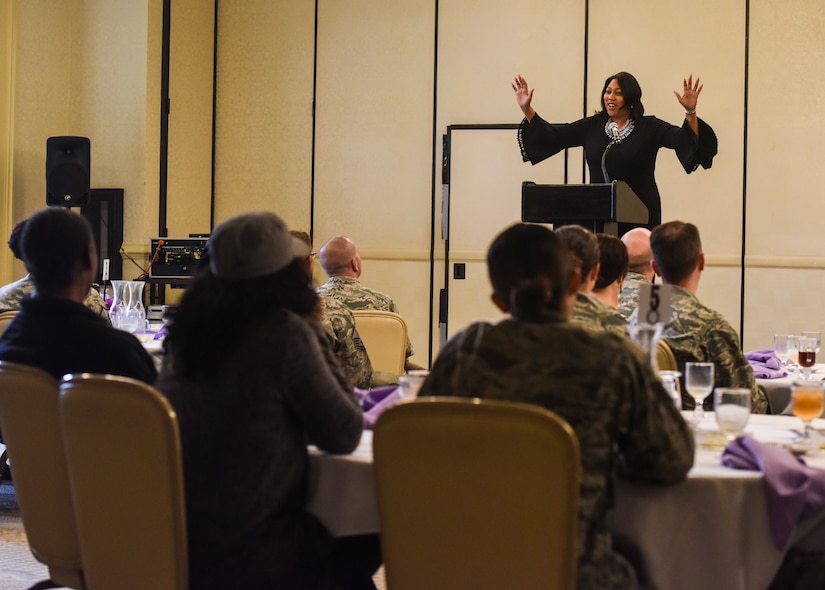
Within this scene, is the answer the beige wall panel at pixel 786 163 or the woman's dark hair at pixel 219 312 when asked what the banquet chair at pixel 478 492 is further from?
the beige wall panel at pixel 786 163

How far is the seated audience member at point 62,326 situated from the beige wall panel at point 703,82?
646 cm

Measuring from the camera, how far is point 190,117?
28.6 feet

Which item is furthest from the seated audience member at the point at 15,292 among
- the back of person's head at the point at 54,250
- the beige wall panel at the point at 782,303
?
the beige wall panel at the point at 782,303

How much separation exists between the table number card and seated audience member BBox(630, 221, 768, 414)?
0.77 meters

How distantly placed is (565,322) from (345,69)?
7.26 meters

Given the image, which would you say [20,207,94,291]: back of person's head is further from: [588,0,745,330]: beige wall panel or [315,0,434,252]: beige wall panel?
[588,0,745,330]: beige wall panel

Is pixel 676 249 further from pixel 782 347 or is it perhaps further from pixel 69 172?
pixel 69 172

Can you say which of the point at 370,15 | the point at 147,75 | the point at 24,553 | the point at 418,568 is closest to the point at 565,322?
the point at 418,568

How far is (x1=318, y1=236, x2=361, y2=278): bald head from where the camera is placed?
479cm

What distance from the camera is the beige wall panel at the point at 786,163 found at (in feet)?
26.7

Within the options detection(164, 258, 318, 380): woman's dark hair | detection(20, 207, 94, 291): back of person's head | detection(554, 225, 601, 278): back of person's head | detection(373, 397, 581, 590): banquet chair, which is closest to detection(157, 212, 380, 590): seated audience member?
detection(164, 258, 318, 380): woman's dark hair

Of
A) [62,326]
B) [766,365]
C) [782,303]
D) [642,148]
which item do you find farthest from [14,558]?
[782,303]

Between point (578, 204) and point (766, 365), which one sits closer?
point (766, 365)

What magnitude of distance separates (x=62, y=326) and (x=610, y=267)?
180cm
